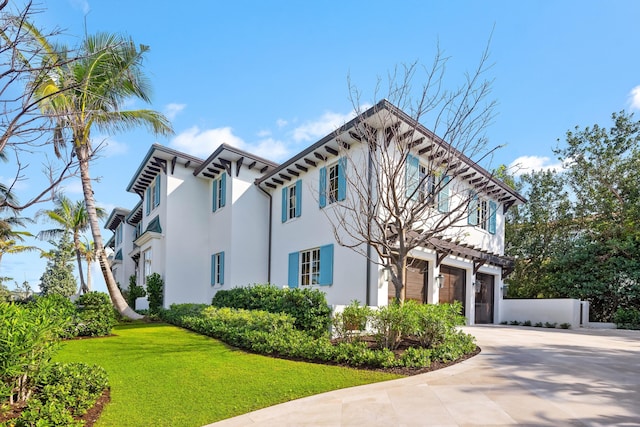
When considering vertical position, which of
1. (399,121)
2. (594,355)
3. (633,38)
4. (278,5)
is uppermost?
Result: (633,38)

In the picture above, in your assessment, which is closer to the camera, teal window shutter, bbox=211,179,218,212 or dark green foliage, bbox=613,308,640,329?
dark green foliage, bbox=613,308,640,329

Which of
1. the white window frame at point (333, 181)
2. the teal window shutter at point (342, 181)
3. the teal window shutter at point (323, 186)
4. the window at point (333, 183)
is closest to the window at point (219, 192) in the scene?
the teal window shutter at point (323, 186)

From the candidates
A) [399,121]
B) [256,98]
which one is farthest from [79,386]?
[399,121]

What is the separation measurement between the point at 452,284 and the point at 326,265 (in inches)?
201

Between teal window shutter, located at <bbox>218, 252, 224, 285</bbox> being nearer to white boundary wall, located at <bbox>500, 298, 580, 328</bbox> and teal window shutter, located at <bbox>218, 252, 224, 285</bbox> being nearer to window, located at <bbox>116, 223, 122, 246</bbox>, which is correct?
white boundary wall, located at <bbox>500, 298, 580, 328</bbox>

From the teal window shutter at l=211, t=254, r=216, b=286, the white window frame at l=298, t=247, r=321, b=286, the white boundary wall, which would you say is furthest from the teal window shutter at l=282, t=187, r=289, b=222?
the white boundary wall

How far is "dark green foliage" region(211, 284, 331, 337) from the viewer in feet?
31.5

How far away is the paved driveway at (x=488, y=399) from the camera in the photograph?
451cm

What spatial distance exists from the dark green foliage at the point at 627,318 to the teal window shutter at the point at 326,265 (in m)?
11.8

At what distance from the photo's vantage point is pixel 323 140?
43.2 ft

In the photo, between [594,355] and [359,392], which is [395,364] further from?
[594,355]

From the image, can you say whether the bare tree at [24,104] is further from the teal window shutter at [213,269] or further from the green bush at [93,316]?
the teal window shutter at [213,269]

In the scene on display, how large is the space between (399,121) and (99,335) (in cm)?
980

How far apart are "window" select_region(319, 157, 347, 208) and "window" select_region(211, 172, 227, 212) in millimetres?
5303
